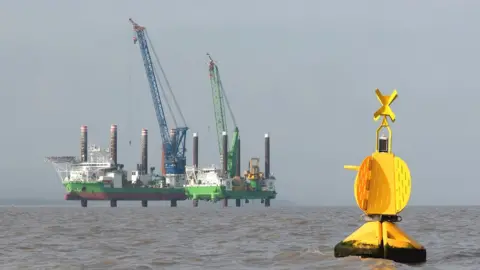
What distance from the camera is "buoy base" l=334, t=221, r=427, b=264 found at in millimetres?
27272

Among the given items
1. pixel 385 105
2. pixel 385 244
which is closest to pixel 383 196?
pixel 385 244

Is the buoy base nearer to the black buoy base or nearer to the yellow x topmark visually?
the black buoy base

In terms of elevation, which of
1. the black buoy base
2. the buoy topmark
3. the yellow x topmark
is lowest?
the black buoy base

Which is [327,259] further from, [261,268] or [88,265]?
[88,265]

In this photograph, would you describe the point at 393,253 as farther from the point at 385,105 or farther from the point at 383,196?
the point at 385,105

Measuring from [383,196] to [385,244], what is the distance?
1381 millimetres

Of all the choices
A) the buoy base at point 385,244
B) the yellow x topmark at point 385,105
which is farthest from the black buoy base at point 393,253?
the yellow x topmark at point 385,105

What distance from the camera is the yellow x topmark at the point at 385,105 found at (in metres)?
27.1

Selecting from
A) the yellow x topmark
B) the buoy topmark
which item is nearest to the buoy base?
the buoy topmark

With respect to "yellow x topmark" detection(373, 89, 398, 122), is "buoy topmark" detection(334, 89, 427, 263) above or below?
below

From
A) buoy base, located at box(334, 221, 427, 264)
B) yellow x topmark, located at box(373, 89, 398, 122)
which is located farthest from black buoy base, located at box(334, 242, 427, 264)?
Result: yellow x topmark, located at box(373, 89, 398, 122)

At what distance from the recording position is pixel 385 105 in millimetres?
27281

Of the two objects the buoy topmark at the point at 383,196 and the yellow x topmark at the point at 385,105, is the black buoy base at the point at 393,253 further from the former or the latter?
the yellow x topmark at the point at 385,105

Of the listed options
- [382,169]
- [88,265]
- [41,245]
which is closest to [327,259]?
[382,169]
